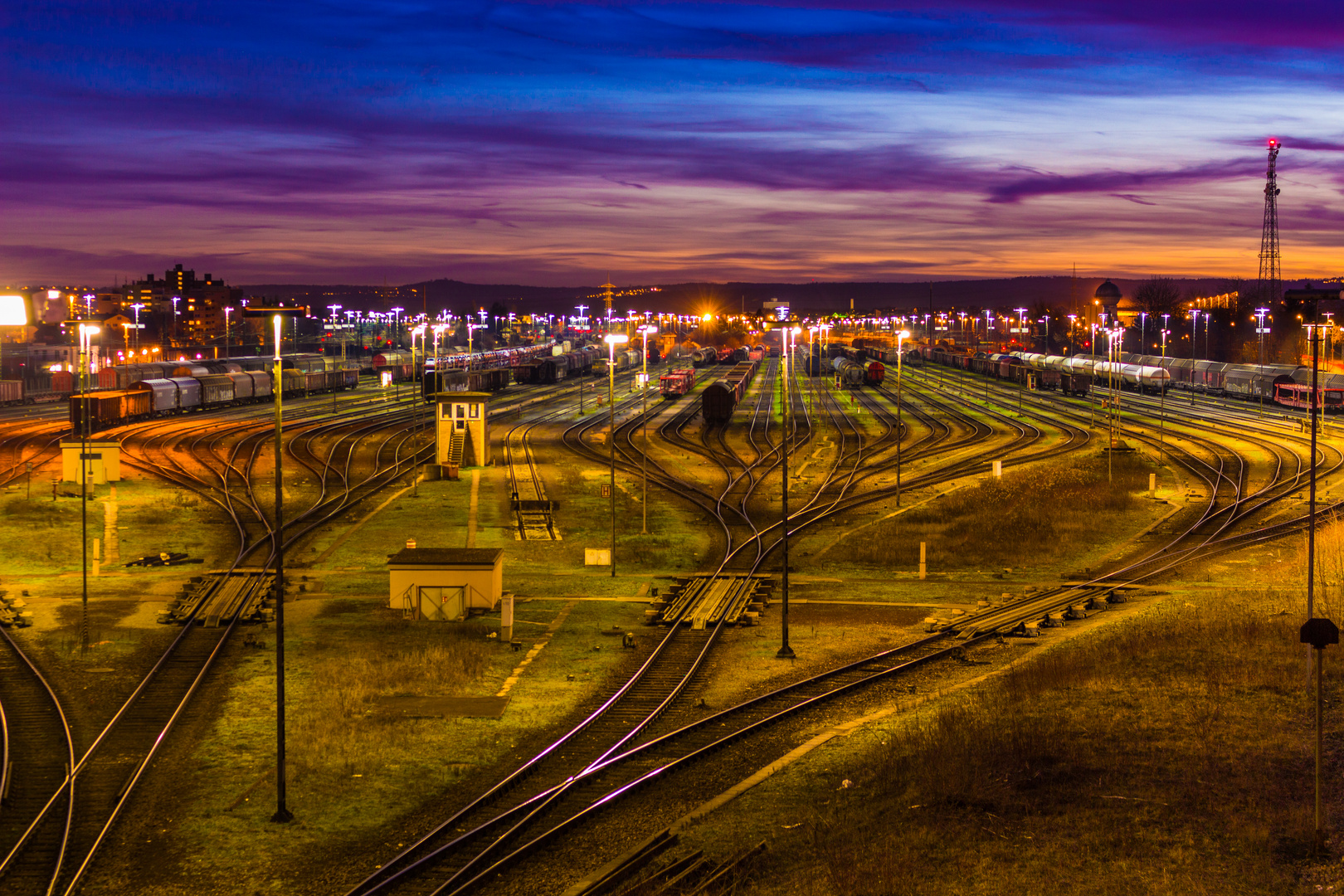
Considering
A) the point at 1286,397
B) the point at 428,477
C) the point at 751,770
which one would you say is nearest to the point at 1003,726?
the point at 751,770

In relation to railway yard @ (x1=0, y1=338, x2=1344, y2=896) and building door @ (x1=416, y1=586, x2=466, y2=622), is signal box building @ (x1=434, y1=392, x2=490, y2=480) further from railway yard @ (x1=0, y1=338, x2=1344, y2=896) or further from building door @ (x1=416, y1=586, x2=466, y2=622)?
building door @ (x1=416, y1=586, x2=466, y2=622)

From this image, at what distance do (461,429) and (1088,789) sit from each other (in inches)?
1709

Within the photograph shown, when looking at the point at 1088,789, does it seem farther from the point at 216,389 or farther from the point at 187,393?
the point at 216,389

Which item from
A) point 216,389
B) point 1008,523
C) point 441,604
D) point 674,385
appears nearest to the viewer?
point 441,604

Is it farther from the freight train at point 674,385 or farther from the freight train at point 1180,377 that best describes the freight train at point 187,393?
the freight train at point 1180,377

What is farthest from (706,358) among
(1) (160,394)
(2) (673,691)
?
(2) (673,691)

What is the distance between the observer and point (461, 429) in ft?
185

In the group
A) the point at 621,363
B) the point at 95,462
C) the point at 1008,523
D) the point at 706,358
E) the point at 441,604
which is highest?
the point at 706,358

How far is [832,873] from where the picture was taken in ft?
46.4

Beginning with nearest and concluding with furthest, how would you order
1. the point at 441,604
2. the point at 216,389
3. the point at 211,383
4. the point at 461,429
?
1. the point at 441,604
2. the point at 461,429
3. the point at 211,383
4. the point at 216,389

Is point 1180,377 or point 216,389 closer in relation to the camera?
point 216,389

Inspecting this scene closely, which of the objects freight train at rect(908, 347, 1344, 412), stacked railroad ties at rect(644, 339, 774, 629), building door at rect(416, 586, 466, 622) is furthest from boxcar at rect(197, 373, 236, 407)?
stacked railroad ties at rect(644, 339, 774, 629)

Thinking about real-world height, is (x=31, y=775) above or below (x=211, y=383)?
below

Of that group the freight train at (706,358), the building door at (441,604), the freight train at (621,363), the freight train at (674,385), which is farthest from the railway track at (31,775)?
the freight train at (706,358)
